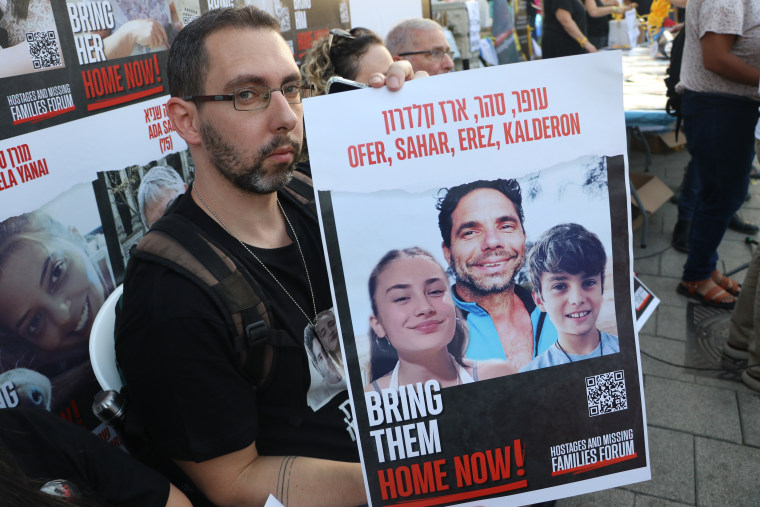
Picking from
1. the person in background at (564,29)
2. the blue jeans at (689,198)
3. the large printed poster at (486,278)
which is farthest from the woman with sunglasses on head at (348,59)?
the person in background at (564,29)

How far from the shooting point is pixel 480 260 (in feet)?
3.44

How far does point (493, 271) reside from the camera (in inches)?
41.5

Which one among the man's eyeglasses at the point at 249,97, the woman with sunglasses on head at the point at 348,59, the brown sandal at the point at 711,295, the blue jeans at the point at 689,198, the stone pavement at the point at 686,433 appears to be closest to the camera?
the man's eyeglasses at the point at 249,97

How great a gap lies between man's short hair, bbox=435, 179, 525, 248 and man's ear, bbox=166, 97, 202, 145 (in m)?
0.62

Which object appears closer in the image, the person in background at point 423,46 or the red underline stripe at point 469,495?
the red underline stripe at point 469,495

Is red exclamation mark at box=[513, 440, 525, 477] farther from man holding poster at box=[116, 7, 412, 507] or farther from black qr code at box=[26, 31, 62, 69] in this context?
black qr code at box=[26, 31, 62, 69]

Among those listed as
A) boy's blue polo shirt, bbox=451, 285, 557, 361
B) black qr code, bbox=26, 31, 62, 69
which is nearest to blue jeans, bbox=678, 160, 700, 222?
boy's blue polo shirt, bbox=451, 285, 557, 361

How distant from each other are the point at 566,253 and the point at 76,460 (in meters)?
0.93

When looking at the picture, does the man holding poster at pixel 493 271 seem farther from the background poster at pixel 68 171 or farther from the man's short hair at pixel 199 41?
the background poster at pixel 68 171

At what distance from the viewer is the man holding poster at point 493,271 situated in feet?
3.39

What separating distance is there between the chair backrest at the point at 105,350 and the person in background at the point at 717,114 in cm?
274

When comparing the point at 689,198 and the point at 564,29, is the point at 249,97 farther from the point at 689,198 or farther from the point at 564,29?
the point at 564,29

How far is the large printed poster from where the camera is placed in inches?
39.8

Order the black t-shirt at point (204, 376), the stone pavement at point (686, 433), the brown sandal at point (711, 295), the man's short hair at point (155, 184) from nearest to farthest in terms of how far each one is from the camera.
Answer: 1. the black t-shirt at point (204, 376)
2. the man's short hair at point (155, 184)
3. the stone pavement at point (686, 433)
4. the brown sandal at point (711, 295)
